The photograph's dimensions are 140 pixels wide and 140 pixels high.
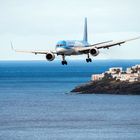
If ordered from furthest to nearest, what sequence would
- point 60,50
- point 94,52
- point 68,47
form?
1. point 68,47
2. point 94,52
3. point 60,50

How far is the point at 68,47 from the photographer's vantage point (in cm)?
17825

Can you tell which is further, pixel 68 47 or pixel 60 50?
pixel 68 47

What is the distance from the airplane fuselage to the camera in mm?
174625

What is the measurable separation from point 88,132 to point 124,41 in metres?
32.5

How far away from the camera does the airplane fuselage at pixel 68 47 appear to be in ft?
573

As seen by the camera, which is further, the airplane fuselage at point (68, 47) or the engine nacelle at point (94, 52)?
the airplane fuselage at point (68, 47)

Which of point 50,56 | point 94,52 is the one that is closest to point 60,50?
point 50,56

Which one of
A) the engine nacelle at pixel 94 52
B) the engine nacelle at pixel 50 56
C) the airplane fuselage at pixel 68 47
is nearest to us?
the engine nacelle at pixel 50 56

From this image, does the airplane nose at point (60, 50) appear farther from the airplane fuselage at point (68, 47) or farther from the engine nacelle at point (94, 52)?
the engine nacelle at point (94, 52)

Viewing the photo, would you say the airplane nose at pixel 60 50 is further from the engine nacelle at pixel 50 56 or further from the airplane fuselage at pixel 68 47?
the engine nacelle at pixel 50 56

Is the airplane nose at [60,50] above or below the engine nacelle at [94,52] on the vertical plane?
above

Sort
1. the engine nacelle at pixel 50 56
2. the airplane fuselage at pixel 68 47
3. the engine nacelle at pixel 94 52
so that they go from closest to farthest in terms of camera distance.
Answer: the engine nacelle at pixel 50 56
the engine nacelle at pixel 94 52
the airplane fuselage at pixel 68 47

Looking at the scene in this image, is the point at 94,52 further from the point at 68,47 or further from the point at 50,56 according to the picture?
the point at 50,56

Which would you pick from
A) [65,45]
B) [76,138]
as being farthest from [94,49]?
[76,138]
